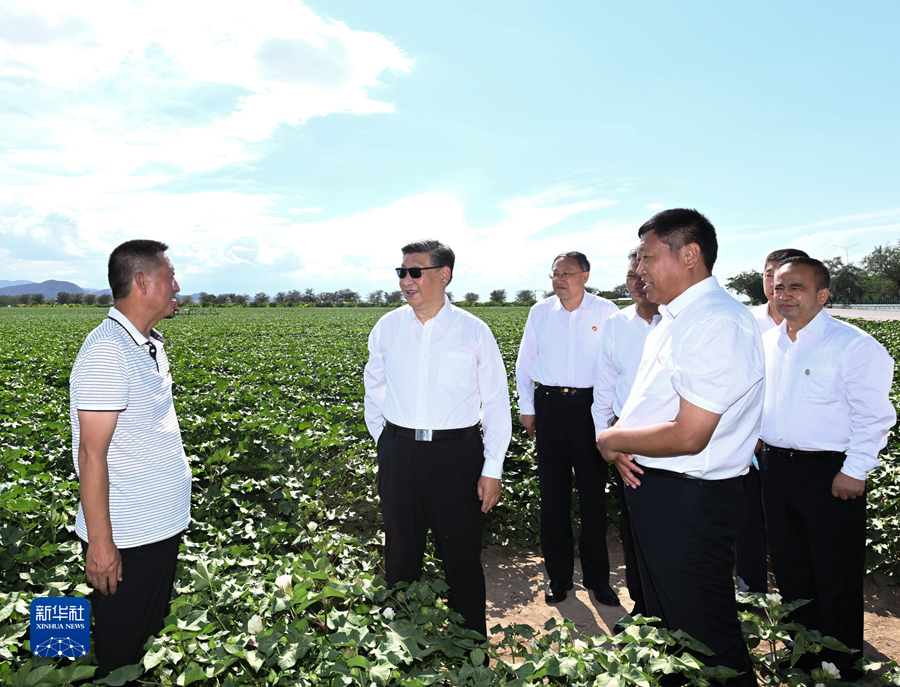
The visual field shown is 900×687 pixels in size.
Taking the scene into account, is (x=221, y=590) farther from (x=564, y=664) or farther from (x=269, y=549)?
(x=564, y=664)

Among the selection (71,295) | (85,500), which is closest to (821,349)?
(85,500)

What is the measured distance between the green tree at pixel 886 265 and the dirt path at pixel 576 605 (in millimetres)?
88724

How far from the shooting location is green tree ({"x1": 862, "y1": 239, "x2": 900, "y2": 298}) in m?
72.5

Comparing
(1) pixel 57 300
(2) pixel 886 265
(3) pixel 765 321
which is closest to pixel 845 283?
(2) pixel 886 265

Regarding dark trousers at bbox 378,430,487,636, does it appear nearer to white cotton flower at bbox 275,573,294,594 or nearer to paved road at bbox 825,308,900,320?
white cotton flower at bbox 275,573,294,594

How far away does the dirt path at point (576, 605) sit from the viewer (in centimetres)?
371

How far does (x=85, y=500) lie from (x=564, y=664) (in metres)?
1.95

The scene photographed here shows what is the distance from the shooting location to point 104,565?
224 centimetres

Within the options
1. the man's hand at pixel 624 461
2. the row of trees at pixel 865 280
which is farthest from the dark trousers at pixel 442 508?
the row of trees at pixel 865 280

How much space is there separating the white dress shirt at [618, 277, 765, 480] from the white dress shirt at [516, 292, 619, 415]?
1.69 meters

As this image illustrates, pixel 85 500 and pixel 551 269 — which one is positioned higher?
pixel 551 269

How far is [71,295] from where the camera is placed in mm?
120188

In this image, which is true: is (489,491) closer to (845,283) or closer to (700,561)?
(700,561)

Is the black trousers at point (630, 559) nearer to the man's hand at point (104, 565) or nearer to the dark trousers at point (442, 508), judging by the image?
the dark trousers at point (442, 508)
